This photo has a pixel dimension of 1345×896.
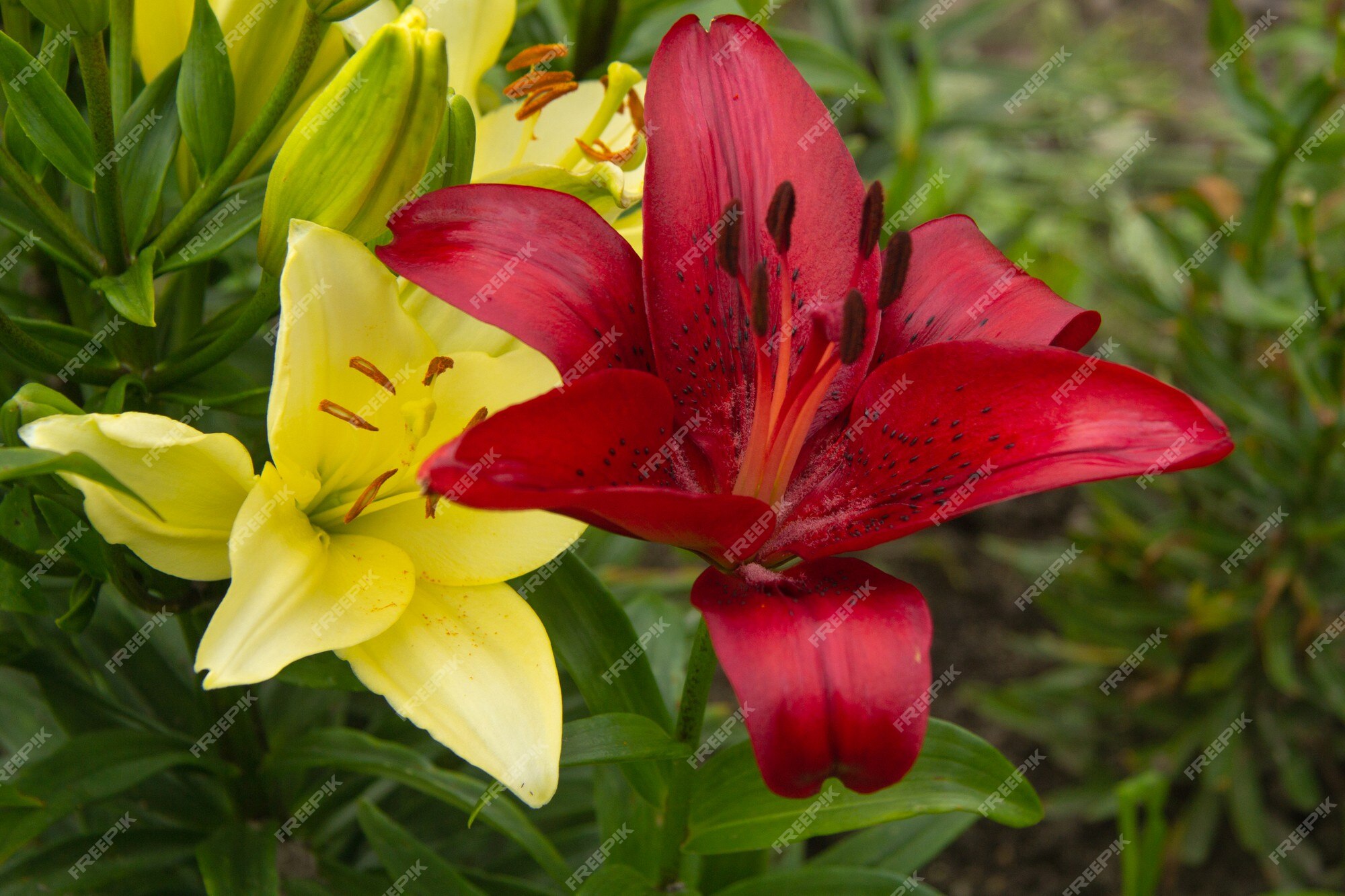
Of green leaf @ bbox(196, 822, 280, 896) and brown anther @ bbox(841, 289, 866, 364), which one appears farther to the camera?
green leaf @ bbox(196, 822, 280, 896)

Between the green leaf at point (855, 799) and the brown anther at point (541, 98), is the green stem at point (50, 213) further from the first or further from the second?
the green leaf at point (855, 799)

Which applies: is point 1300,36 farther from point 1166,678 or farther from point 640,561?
point 640,561

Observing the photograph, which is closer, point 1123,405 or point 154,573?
point 1123,405

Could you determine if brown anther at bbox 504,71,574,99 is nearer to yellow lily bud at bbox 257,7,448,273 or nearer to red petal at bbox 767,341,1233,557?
yellow lily bud at bbox 257,7,448,273

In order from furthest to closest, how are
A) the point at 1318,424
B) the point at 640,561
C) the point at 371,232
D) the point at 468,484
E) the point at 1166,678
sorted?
1. the point at 640,561
2. the point at 1166,678
3. the point at 1318,424
4. the point at 371,232
5. the point at 468,484

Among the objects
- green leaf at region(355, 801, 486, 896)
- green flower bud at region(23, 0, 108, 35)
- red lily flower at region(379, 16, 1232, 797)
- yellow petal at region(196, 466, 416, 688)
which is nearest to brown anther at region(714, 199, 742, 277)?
red lily flower at region(379, 16, 1232, 797)

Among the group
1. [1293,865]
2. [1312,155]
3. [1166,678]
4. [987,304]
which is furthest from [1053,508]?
[987,304]
